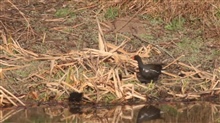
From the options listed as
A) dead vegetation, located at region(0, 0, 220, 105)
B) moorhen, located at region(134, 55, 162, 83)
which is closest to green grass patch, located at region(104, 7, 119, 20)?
dead vegetation, located at region(0, 0, 220, 105)

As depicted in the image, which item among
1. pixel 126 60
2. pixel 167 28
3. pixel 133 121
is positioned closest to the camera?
pixel 133 121

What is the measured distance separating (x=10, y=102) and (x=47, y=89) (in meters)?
0.55

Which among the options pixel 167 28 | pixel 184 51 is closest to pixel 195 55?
pixel 184 51

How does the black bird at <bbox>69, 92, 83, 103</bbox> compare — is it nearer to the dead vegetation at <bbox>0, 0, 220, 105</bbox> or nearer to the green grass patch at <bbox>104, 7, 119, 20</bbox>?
the dead vegetation at <bbox>0, 0, 220, 105</bbox>

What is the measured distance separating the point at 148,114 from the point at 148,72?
119 cm

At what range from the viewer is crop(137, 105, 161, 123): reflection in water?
30.7 ft

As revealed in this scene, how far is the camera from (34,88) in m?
10.4

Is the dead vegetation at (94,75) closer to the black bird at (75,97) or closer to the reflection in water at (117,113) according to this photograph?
the black bird at (75,97)

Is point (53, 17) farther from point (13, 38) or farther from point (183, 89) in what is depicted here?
point (183, 89)

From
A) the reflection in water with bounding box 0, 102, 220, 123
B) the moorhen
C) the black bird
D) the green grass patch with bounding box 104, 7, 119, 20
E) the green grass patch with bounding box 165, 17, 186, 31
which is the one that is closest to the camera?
the reflection in water with bounding box 0, 102, 220, 123

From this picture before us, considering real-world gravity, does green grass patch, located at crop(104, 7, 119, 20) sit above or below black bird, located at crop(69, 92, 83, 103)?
above

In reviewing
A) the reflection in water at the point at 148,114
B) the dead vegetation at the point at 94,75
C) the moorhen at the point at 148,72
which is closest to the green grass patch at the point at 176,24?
the dead vegetation at the point at 94,75

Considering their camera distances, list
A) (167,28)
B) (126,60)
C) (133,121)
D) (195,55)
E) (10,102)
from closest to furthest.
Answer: (133,121), (10,102), (126,60), (195,55), (167,28)

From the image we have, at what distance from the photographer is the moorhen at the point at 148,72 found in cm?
1066
